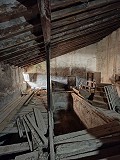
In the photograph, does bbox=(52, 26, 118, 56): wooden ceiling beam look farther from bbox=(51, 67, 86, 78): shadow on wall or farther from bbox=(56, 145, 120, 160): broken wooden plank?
bbox=(56, 145, 120, 160): broken wooden plank

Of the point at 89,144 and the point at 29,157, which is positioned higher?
the point at 89,144

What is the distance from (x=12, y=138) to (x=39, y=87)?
6.15 meters

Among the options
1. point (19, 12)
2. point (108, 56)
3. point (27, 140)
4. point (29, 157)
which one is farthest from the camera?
point (108, 56)

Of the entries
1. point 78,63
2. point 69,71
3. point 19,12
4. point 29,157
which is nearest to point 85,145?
point 29,157

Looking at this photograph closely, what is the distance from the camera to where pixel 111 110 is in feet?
14.6

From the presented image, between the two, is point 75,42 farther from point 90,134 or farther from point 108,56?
point 90,134

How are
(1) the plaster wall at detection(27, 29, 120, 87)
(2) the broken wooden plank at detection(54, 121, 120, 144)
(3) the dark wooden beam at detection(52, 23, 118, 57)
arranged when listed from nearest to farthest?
1. (2) the broken wooden plank at detection(54, 121, 120, 144)
2. (3) the dark wooden beam at detection(52, 23, 118, 57)
3. (1) the plaster wall at detection(27, 29, 120, 87)

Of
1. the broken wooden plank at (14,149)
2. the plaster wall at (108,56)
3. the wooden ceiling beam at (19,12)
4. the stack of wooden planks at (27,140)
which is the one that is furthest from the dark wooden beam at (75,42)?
the broken wooden plank at (14,149)

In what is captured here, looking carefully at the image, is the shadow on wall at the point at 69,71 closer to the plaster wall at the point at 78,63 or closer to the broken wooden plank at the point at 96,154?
the plaster wall at the point at 78,63

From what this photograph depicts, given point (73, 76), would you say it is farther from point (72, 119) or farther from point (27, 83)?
point (72, 119)

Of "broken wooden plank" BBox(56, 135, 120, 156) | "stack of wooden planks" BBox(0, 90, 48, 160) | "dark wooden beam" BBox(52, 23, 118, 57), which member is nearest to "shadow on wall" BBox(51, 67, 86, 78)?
"dark wooden beam" BBox(52, 23, 118, 57)

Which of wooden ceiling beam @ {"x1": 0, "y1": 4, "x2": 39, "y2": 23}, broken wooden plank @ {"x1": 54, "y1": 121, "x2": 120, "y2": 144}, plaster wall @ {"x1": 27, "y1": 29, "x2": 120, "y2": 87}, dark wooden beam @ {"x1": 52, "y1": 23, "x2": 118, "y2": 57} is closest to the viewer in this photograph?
Result: wooden ceiling beam @ {"x1": 0, "y1": 4, "x2": 39, "y2": 23}

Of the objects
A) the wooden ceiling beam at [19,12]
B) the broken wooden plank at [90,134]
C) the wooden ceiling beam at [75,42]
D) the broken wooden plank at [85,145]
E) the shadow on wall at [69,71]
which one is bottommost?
the broken wooden plank at [85,145]

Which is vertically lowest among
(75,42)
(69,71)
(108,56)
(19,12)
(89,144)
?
(89,144)
